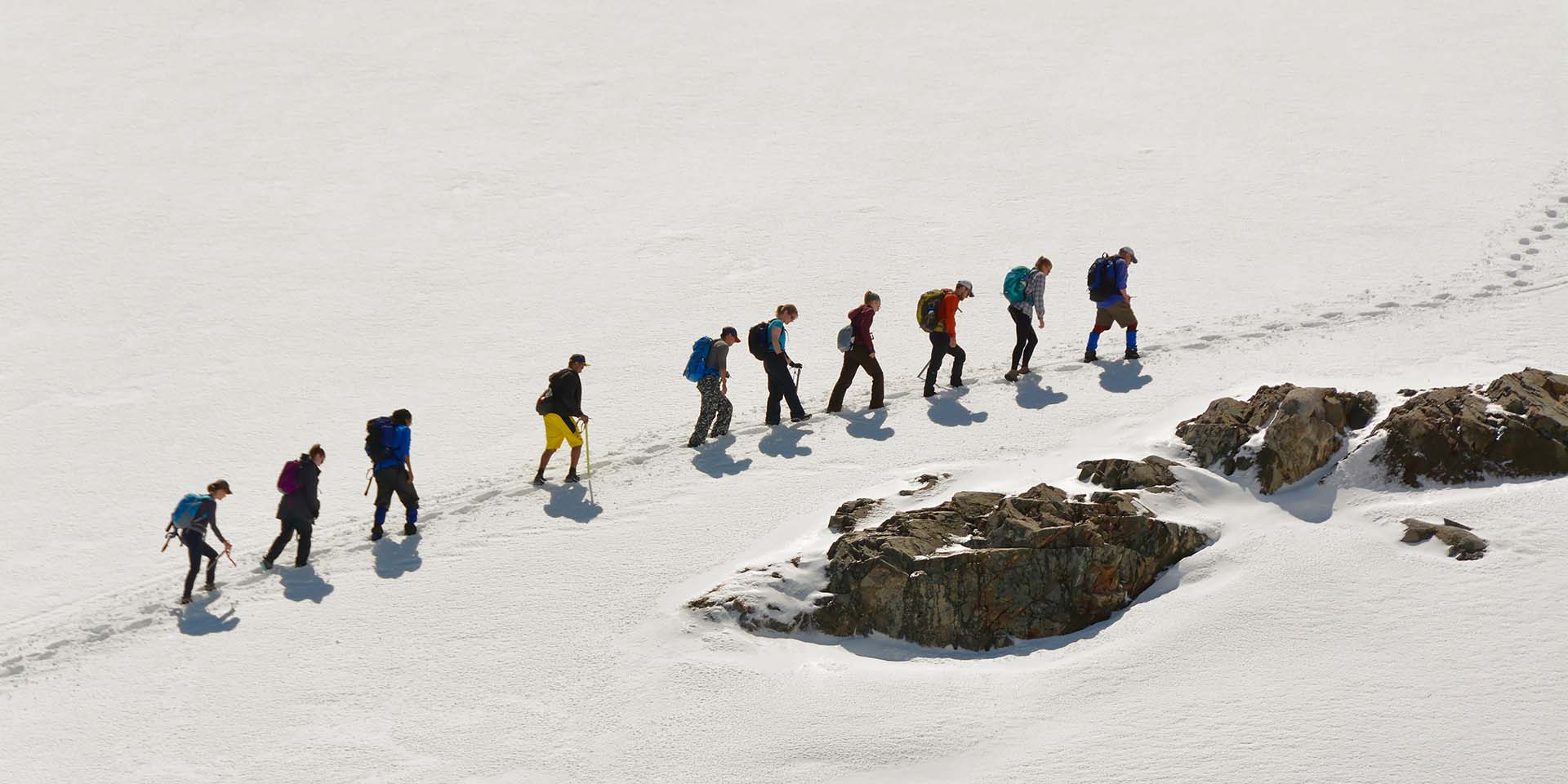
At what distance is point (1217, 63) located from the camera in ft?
109

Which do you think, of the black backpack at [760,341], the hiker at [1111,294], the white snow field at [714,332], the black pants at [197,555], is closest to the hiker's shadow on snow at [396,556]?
the white snow field at [714,332]

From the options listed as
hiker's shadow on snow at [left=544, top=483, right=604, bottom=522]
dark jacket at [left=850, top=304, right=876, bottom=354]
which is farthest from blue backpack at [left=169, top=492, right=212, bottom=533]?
dark jacket at [left=850, top=304, right=876, bottom=354]

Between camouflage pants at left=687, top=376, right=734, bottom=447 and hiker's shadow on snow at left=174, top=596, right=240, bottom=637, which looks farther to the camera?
camouflage pants at left=687, top=376, right=734, bottom=447

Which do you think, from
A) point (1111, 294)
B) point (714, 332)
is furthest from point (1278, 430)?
point (714, 332)

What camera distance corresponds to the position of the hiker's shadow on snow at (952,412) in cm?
1691

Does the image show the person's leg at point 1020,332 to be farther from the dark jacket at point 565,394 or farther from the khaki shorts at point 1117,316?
Result: the dark jacket at point 565,394

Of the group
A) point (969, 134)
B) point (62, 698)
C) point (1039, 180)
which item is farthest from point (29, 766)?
point (969, 134)

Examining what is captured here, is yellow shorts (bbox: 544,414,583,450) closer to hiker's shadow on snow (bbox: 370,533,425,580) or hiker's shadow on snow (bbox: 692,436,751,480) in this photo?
hiker's shadow on snow (bbox: 692,436,751,480)

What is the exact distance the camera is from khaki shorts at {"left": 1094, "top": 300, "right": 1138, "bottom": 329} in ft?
59.1

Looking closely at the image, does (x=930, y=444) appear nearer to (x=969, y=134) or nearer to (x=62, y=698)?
(x=62, y=698)

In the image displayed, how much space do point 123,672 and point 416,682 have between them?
10.3 feet

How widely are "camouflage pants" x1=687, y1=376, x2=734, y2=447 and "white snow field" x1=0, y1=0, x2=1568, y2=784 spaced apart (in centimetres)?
32

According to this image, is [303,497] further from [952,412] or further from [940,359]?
[940,359]

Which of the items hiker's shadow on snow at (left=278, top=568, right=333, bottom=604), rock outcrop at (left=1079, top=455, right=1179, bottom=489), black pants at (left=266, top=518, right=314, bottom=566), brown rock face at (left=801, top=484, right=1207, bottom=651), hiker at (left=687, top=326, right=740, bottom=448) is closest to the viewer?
brown rock face at (left=801, top=484, right=1207, bottom=651)
